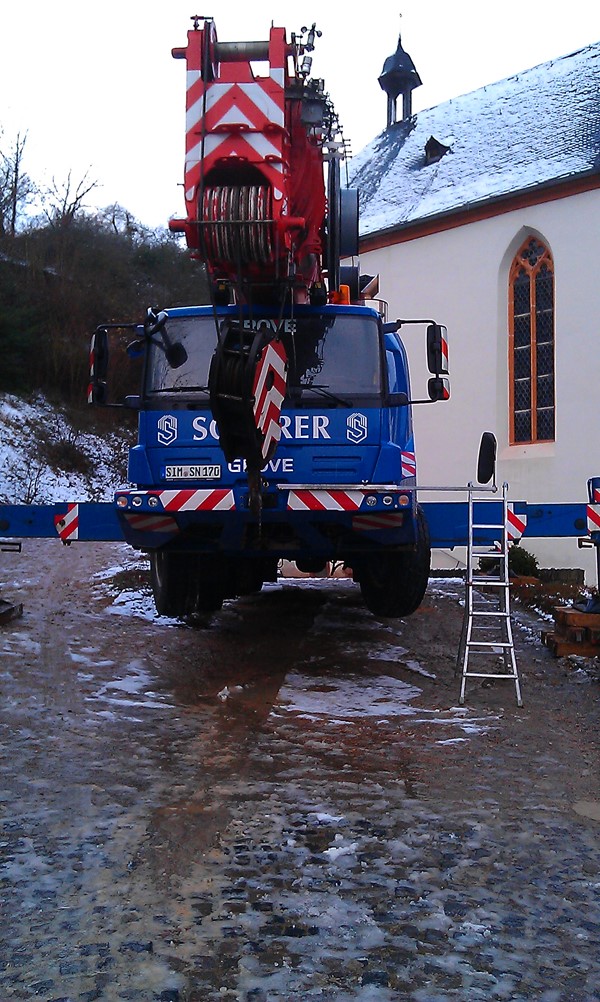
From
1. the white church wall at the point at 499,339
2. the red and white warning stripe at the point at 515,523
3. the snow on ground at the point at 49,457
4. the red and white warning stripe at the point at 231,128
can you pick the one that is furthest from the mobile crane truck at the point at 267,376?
the snow on ground at the point at 49,457

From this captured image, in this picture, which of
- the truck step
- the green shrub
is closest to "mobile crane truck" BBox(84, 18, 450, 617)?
the truck step

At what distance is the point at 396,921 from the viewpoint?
131 inches

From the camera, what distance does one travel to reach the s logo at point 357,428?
279 inches

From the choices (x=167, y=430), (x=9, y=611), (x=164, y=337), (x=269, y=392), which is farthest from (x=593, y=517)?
(x=9, y=611)

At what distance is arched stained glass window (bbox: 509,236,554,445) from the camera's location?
19.7 meters

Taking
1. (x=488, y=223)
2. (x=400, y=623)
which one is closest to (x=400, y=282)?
(x=488, y=223)

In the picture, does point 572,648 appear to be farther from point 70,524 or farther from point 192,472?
point 70,524

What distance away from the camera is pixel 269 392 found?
6379 millimetres

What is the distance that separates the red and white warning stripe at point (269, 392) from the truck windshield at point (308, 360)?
51 centimetres

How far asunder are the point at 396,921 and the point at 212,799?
56.5 inches

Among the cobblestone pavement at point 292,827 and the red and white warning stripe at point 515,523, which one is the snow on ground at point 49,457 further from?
the red and white warning stripe at point 515,523

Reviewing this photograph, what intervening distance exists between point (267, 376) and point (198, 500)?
120cm

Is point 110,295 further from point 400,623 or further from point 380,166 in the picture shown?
point 400,623

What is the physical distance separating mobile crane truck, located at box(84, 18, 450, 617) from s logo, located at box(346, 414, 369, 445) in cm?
1
